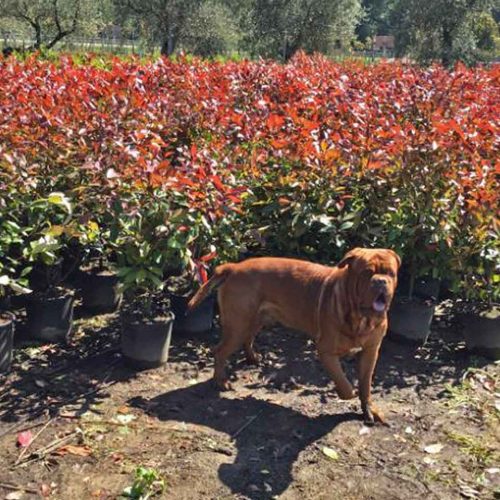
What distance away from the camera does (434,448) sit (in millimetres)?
3998

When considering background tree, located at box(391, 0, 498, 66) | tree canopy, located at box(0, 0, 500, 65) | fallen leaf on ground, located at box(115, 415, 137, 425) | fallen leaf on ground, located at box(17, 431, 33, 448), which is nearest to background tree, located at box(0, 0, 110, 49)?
tree canopy, located at box(0, 0, 500, 65)

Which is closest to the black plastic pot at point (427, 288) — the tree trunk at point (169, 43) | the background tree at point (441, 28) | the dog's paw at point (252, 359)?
the dog's paw at point (252, 359)

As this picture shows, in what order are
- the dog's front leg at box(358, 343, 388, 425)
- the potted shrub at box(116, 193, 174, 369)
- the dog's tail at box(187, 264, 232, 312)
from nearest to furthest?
the dog's front leg at box(358, 343, 388, 425) < the dog's tail at box(187, 264, 232, 312) < the potted shrub at box(116, 193, 174, 369)

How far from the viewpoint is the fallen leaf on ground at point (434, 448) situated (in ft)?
13.0

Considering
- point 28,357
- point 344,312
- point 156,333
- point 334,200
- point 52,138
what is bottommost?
point 28,357

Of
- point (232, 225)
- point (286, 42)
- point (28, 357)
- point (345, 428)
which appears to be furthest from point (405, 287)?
point (286, 42)

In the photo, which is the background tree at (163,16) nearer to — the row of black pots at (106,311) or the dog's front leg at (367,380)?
the row of black pots at (106,311)

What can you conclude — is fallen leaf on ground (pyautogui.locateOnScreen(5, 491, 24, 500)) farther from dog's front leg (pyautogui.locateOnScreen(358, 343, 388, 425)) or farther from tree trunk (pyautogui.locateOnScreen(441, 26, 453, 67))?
tree trunk (pyautogui.locateOnScreen(441, 26, 453, 67))

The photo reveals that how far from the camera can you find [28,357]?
194 inches

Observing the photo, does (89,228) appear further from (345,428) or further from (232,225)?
(345,428)

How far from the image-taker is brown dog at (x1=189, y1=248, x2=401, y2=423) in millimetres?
3758

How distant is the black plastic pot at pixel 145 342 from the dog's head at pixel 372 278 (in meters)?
1.55

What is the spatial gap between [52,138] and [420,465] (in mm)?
3498

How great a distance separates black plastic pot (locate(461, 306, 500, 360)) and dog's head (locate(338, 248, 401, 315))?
175 centimetres
